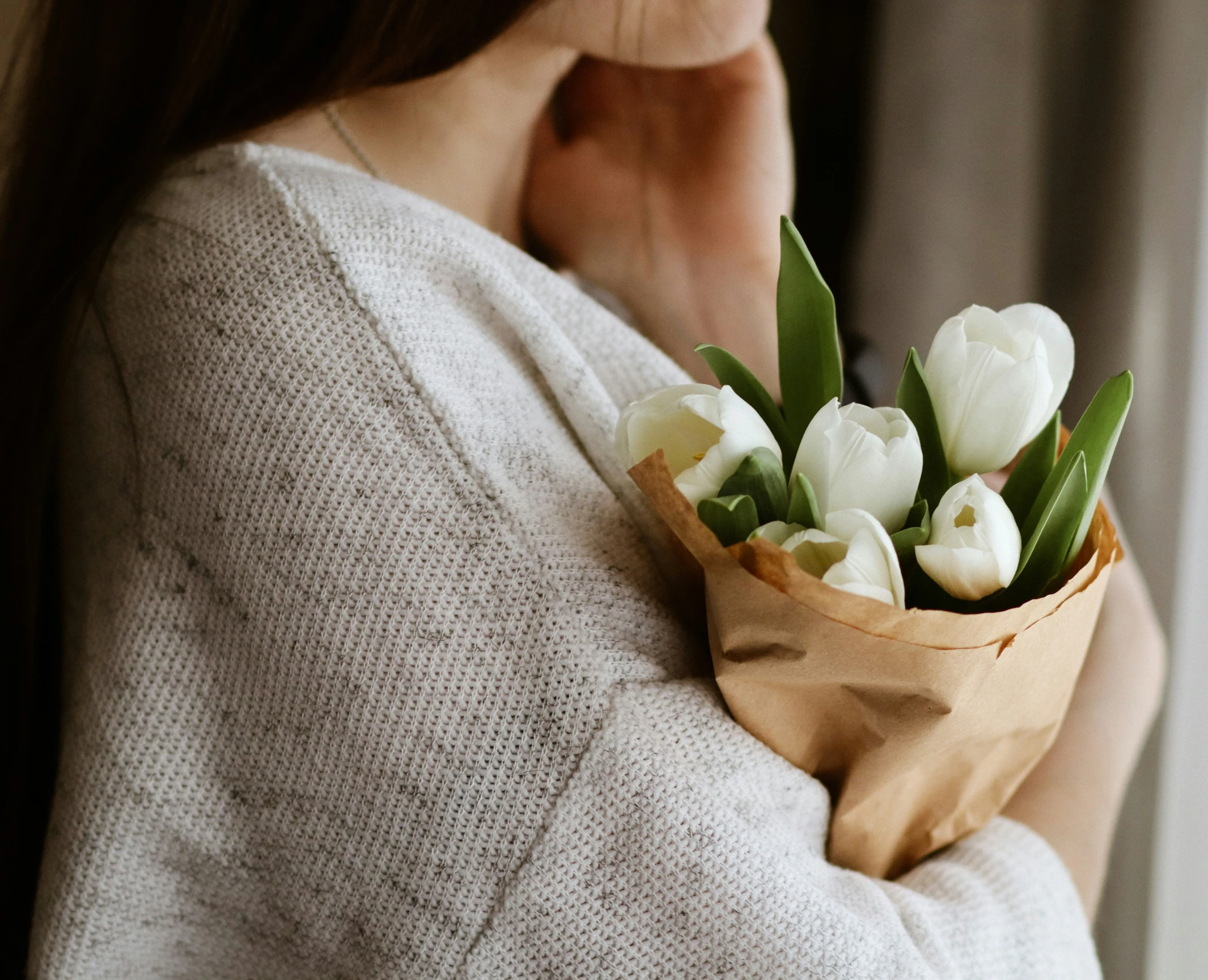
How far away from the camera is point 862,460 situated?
44 centimetres

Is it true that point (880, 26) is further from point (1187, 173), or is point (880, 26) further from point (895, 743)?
point (895, 743)

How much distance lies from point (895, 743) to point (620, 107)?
3.02 feet

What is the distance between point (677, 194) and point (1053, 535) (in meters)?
0.77

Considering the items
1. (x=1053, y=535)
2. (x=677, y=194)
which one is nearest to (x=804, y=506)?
(x=1053, y=535)

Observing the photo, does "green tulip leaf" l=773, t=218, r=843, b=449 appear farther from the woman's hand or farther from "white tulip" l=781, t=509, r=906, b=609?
the woman's hand

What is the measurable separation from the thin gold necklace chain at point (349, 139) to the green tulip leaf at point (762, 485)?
46cm

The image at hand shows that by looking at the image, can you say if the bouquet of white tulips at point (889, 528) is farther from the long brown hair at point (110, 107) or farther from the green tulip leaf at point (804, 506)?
the long brown hair at point (110, 107)

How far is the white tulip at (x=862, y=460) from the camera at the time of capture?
44cm

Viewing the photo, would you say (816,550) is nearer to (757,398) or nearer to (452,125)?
(757,398)

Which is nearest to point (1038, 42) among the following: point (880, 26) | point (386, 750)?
point (880, 26)

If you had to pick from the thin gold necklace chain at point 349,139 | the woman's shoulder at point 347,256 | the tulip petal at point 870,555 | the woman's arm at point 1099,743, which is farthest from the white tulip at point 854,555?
the thin gold necklace chain at point 349,139

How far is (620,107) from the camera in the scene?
1.19m

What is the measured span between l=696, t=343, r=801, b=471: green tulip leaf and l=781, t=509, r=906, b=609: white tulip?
84 mm

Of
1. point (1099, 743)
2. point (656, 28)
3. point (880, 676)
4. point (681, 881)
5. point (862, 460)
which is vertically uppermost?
point (656, 28)
